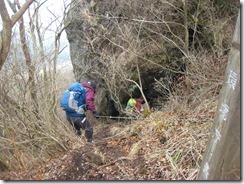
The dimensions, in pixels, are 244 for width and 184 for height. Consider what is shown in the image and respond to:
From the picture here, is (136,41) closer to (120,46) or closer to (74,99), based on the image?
(120,46)

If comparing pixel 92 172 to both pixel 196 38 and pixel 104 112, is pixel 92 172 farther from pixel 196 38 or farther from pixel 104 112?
pixel 104 112

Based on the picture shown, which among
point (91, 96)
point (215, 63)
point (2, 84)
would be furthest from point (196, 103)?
point (2, 84)

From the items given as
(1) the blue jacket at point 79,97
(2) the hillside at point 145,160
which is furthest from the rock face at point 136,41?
(2) the hillside at point 145,160

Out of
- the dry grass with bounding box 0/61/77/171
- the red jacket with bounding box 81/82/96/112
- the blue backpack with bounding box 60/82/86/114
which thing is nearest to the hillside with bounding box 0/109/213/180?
the dry grass with bounding box 0/61/77/171

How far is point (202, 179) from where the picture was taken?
302 centimetres

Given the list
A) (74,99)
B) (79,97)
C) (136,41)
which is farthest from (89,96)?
(136,41)

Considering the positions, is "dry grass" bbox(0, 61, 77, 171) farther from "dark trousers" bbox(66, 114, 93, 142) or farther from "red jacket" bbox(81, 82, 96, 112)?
"red jacket" bbox(81, 82, 96, 112)

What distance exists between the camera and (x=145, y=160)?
5.54 m

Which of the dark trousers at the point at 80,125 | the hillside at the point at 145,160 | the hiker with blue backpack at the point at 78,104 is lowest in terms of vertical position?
the hillside at the point at 145,160

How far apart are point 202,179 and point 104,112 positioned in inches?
633

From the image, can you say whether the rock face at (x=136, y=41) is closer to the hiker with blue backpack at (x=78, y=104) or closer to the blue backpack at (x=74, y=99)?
the hiker with blue backpack at (x=78, y=104)

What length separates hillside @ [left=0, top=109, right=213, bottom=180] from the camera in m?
4.89

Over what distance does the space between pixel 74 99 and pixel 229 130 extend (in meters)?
5.40

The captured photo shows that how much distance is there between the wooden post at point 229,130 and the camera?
8.27 feet
